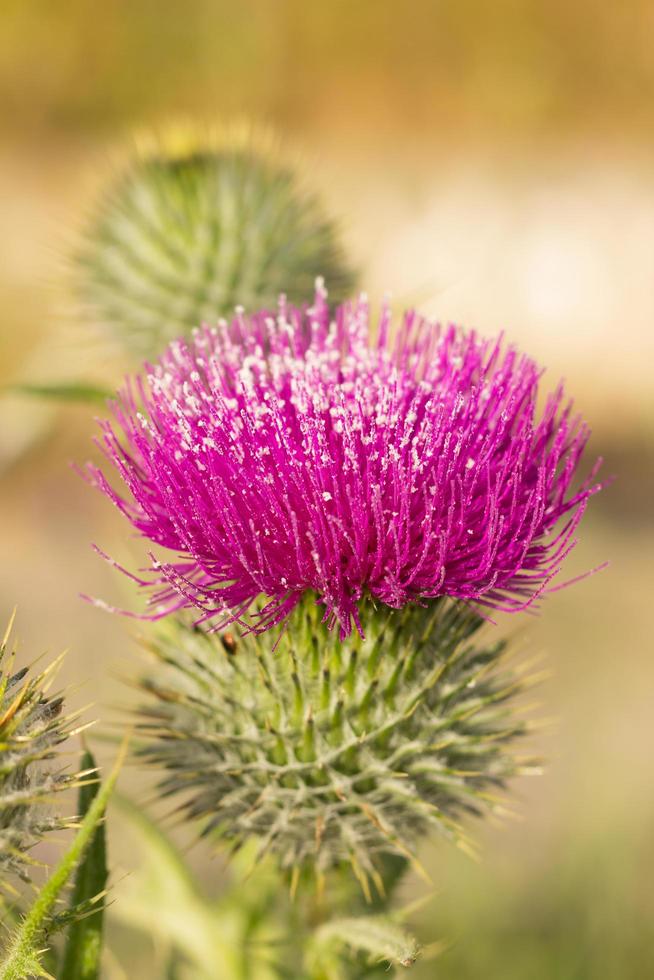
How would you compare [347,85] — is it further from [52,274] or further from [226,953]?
[226,953]

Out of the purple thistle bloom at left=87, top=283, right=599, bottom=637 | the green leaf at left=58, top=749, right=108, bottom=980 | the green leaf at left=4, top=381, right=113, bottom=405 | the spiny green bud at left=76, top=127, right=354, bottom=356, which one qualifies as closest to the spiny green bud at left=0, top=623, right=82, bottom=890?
the green leaf at left=58, top=749, right=108, bottom=980

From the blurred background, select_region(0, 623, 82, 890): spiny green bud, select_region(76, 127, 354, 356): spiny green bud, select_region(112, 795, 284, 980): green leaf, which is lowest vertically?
select_region(112, 795, 284, 980): green leaf

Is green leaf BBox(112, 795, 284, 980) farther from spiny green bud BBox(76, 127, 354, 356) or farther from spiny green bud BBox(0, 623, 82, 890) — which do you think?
spiny green bud BBox(76, 127, 354, 356)

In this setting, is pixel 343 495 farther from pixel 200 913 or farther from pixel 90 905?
pixel 200 913

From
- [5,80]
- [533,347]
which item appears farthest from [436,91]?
[5,80]

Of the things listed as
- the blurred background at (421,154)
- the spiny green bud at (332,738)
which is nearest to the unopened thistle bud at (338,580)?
the spiny green bud at (332,738)

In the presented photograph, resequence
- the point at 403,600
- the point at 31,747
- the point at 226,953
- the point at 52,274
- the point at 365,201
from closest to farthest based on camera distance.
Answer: the point at 31,747
the point at 403,600
the point at 226,953
the point at 52,274
the point at 365,201
